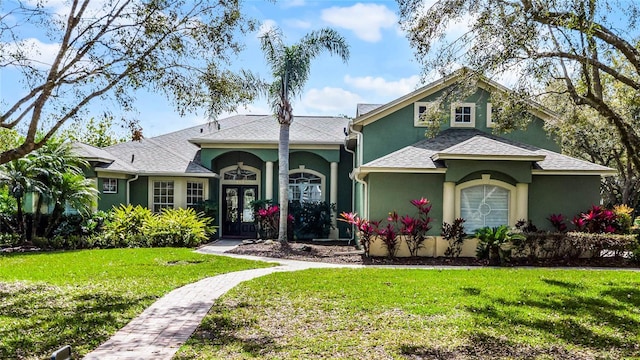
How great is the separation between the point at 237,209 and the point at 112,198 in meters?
5.36

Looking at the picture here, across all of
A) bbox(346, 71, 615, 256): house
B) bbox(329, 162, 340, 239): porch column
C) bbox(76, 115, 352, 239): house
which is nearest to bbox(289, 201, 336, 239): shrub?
bbox(329, 162, 340, 239): porch column

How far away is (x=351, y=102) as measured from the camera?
913 inches

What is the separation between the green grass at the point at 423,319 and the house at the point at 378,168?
14.6ft

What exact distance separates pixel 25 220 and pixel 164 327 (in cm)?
1268

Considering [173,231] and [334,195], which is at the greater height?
[334,195]

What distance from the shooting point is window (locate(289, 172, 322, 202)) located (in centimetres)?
2161

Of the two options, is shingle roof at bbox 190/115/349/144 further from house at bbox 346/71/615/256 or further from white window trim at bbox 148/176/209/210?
house at bbox 346/71/615/256

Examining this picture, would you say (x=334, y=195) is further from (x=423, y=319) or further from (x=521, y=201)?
(x=423, y=319)

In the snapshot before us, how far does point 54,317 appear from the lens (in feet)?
24.6

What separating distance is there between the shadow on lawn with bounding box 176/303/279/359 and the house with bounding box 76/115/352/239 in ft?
42.9

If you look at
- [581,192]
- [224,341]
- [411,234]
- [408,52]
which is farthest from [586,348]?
[581,192]

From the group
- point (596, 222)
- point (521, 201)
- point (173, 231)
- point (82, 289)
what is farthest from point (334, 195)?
point (82, 289)

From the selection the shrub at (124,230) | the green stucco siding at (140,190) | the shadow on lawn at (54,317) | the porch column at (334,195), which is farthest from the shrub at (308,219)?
the shadow on lawn at (54,317)

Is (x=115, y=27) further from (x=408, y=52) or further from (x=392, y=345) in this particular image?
(x=392, y=345)
